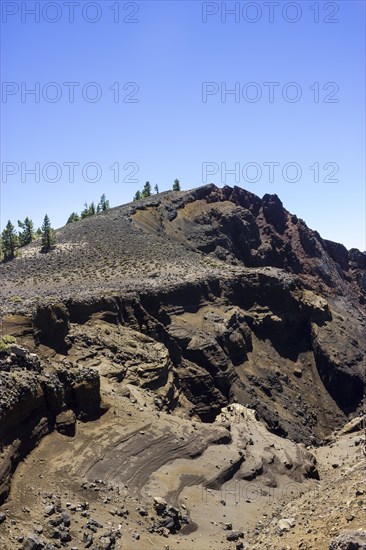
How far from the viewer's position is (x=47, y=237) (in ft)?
263

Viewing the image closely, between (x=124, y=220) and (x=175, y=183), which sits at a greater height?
(x=175, y=183)

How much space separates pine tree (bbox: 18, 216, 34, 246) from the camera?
91062 millimetres

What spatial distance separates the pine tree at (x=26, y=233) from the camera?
299ft

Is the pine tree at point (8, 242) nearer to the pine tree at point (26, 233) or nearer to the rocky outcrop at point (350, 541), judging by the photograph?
the pine tree at point (26, 233)

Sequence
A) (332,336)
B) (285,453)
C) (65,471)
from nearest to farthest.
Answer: (65,471) → (285,453) → (332,336)

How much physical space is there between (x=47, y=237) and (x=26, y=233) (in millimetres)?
12933

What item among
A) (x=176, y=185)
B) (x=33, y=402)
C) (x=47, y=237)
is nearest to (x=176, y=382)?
(x=33, y=402)

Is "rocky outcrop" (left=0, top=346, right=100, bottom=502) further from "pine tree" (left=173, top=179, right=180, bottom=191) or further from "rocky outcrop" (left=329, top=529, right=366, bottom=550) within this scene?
"pine tree" (left=173, top=179, right=180, bottom=191)

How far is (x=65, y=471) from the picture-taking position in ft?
93.1

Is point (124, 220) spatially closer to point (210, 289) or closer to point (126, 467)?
point (210, 289)

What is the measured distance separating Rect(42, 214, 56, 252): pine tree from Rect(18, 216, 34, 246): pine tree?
10501mm

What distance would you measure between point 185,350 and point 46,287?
16.0 m

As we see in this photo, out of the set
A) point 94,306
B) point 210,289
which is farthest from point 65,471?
point 210,289

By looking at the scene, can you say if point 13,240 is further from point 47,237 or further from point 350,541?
point 350,541
